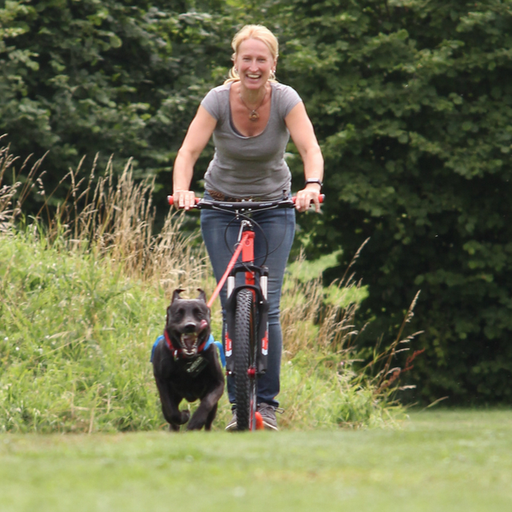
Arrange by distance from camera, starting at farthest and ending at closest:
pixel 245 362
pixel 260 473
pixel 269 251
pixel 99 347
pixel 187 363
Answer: pixel 99 347 → pixel 269 251 → pixel 187 363 → pixel 245 362 → pixel 260 473

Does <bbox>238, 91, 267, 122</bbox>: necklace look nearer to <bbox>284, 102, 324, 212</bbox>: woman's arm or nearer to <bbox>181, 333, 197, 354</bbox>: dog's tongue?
<bbox>284, 102, 324, 212</bbox>: woman's arm

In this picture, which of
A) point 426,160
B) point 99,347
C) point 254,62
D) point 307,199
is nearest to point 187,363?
point 307,199

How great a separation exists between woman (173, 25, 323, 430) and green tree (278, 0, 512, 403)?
4957 millimetres

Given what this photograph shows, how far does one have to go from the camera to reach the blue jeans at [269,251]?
4.91 metres

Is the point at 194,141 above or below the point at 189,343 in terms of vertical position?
above

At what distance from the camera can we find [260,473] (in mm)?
2912

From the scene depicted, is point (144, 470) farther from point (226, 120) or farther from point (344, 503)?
point (226, 120)

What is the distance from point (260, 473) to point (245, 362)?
155cm

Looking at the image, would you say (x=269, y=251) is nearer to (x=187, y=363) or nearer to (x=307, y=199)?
(x=307, y=199)

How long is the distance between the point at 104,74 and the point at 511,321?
5703 mm

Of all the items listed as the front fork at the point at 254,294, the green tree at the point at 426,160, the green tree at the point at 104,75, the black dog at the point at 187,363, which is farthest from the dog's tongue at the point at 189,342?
the green tree at the point at 426,160

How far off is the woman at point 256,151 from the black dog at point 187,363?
0.46ft

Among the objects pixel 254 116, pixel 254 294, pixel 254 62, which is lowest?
pixel 254 294

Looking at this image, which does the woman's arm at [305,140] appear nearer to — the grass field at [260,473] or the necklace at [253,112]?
the necklace at [253,112]
